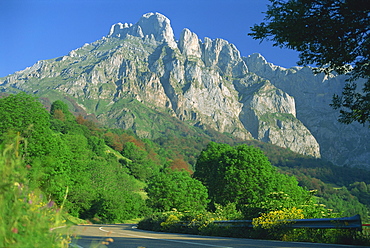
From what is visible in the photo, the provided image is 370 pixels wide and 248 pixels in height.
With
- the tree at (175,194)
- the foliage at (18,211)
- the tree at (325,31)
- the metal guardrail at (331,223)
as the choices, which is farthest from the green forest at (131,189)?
the tree at (325,31)

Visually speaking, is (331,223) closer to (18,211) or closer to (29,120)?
(18,211)

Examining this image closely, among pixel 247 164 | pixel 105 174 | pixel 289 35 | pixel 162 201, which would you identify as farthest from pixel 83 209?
pixel 289 35

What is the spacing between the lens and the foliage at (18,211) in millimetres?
3604

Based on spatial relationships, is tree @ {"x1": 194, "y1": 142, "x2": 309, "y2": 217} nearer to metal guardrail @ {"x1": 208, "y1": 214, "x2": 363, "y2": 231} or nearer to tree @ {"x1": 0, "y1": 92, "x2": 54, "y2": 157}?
tree @ {"x1": 0, "y1": 92, "x2": 54, "y2": 157}

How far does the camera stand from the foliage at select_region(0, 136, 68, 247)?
3.60m

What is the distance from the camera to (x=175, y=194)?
132ft

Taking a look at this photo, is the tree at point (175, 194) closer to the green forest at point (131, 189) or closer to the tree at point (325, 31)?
the green forest at point (131, 189)

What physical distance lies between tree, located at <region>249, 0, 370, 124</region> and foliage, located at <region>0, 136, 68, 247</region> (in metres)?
9.33

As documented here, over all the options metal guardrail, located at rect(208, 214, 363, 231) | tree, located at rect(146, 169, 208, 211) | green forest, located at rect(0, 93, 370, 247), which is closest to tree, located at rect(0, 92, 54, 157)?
green forest, located at rect(0, 93, 370, 247)

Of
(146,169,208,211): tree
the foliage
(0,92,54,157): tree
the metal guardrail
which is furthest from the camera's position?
(146,169,208,211): tree

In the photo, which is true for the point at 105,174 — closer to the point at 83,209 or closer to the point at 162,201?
the point at 83,209

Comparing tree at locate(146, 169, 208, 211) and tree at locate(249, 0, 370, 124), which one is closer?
tree at locate(249, 0, 370, 124)

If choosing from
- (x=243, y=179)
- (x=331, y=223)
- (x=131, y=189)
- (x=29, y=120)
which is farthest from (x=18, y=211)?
(x=131, y=189)

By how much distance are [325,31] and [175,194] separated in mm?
32280
